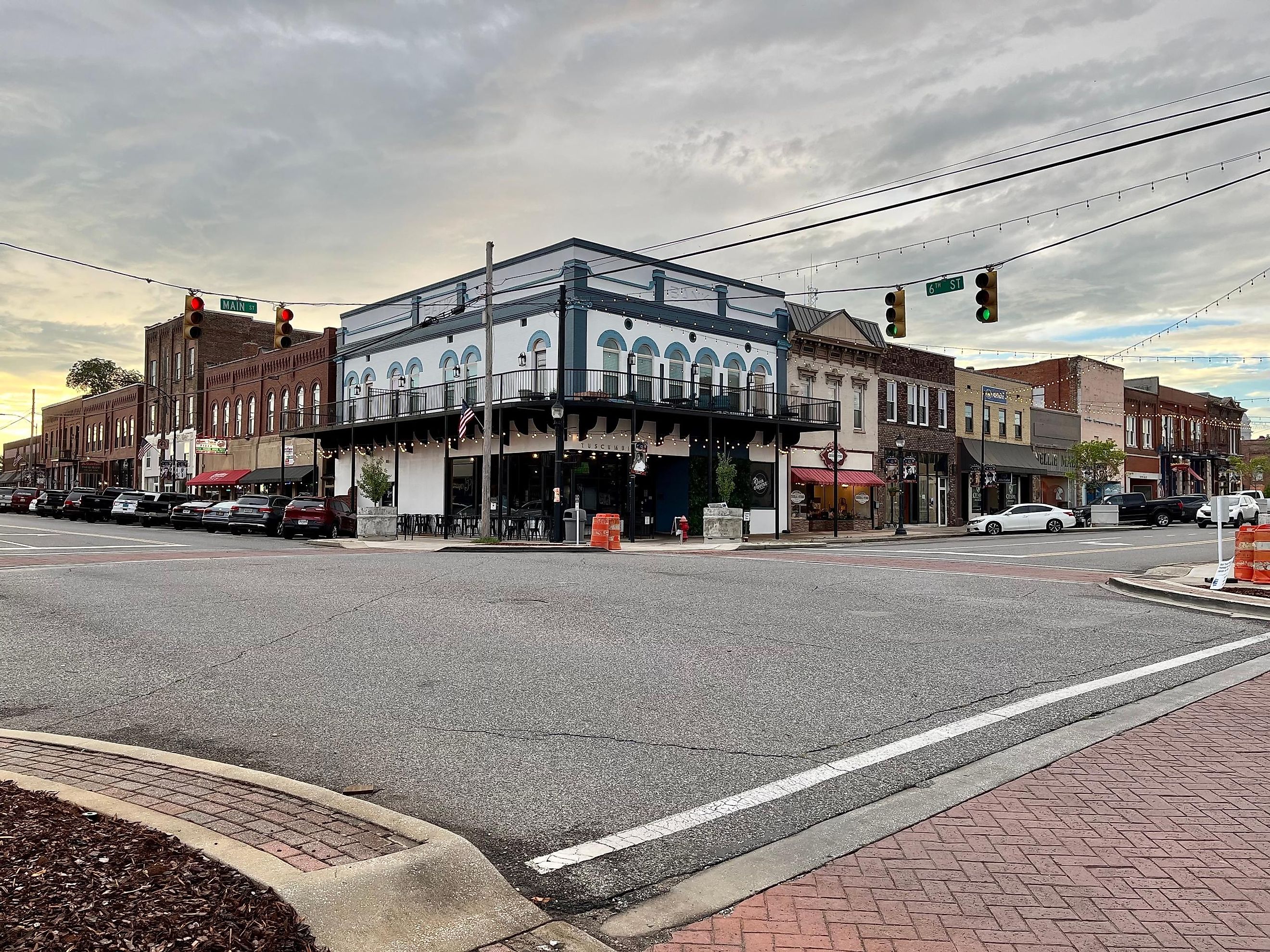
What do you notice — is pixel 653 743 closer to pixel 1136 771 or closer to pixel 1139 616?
pixel 1136 771

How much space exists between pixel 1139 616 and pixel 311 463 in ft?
142

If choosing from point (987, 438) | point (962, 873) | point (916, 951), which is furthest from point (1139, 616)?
point (987, 438)

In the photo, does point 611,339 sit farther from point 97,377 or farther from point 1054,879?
point 97,377

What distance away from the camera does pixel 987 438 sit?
51.3 meters

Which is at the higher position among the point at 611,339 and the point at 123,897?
the point at 611,339

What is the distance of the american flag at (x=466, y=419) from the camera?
3016 centimetres

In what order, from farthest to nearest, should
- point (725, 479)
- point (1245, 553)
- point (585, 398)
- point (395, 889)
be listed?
point (725, 479) → point (585, 398) → point (1245, 553) → point (395, 889)

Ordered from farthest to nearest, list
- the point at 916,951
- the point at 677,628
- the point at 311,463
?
1. the point at 311,463
2. the point at 677,628
3. the point at 916,951

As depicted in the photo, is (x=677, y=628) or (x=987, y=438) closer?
(x=677, y=628)

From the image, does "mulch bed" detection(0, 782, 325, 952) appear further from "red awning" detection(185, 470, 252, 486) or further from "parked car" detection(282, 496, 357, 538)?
"red awning" detection(185, 470, 252, 486)

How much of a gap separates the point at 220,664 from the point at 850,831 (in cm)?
596

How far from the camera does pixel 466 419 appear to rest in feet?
99.1

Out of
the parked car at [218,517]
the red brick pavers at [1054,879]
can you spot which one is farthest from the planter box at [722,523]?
the red brick pavers at [1054,879]

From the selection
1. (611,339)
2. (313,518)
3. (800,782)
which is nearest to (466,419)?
(611,339)
